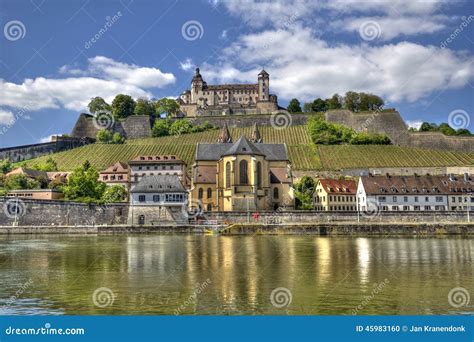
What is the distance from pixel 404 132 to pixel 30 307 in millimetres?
104098

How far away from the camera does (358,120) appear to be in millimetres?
116312

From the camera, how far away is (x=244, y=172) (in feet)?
213

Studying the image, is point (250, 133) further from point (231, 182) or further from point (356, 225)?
point (356, 225)

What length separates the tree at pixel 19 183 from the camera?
69938 millimetres

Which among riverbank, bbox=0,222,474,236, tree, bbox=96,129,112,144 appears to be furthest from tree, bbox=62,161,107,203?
tree, bbox=96,129,112,144

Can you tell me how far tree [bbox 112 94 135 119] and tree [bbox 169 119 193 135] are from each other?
743 inches

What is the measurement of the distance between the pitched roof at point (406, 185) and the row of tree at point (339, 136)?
38579mm

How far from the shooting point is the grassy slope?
303 ft

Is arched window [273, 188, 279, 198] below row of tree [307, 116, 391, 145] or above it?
below

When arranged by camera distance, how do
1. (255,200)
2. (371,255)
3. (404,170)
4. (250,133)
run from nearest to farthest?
(371,255) → (255,200) → (404,170) → (250,133)

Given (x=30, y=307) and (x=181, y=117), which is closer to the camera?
(x=30, y=307)

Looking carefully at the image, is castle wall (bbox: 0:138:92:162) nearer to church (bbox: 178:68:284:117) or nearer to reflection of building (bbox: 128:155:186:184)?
reflection of building (bbox: 128:155:186:184)

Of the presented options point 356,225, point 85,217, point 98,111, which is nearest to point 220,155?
point 85,217

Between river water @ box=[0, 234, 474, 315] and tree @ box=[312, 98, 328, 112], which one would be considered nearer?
river water @ box=[0, 234, 474, 315]
